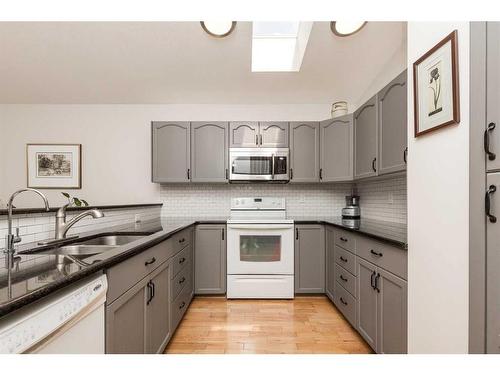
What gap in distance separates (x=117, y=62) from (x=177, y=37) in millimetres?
847

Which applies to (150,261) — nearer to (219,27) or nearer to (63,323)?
(63,323)

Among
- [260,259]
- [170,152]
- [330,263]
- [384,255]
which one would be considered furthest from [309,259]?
[170,152]

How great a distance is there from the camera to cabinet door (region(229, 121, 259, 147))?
3.25 metres

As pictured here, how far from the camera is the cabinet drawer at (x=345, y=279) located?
2202mm

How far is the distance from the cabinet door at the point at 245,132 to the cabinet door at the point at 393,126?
1.47 meters

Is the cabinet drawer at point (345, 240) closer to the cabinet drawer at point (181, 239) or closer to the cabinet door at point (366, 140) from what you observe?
the cabinet door at point (366, 140)

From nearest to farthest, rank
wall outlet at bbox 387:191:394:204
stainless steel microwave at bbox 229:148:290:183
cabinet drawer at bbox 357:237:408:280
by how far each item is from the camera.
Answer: cabinet drawer at bbox 357:237:408:280, wall outlet at bbox 387:191:394:204, stainless steel microwave at bbox 229:148:290:183

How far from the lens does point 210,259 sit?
9.80ft

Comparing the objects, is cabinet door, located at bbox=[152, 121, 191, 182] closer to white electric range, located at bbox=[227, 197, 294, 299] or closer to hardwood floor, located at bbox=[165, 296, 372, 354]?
white electric range, located at bbox=[227, 197, 294, 299]

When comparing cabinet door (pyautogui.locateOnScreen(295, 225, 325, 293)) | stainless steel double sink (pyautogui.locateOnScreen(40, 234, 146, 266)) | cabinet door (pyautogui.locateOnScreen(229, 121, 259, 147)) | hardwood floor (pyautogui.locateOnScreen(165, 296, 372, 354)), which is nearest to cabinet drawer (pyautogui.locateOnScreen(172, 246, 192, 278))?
stainless steel double sink (pyautogui.locateOnScreen(40, 234, 146, 266))

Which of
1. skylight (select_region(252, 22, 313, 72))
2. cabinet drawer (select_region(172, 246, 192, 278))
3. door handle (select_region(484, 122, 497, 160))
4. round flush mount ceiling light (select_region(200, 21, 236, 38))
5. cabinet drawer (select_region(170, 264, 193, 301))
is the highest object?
skylight (select_region(252, 22, 313, 72))

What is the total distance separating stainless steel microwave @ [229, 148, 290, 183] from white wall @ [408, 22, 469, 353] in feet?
6.36

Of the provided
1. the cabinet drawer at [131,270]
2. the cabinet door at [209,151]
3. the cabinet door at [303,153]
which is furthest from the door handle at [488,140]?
the cabinet door at [209,151]

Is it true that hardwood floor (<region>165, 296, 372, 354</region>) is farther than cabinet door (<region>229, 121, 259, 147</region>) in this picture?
No
